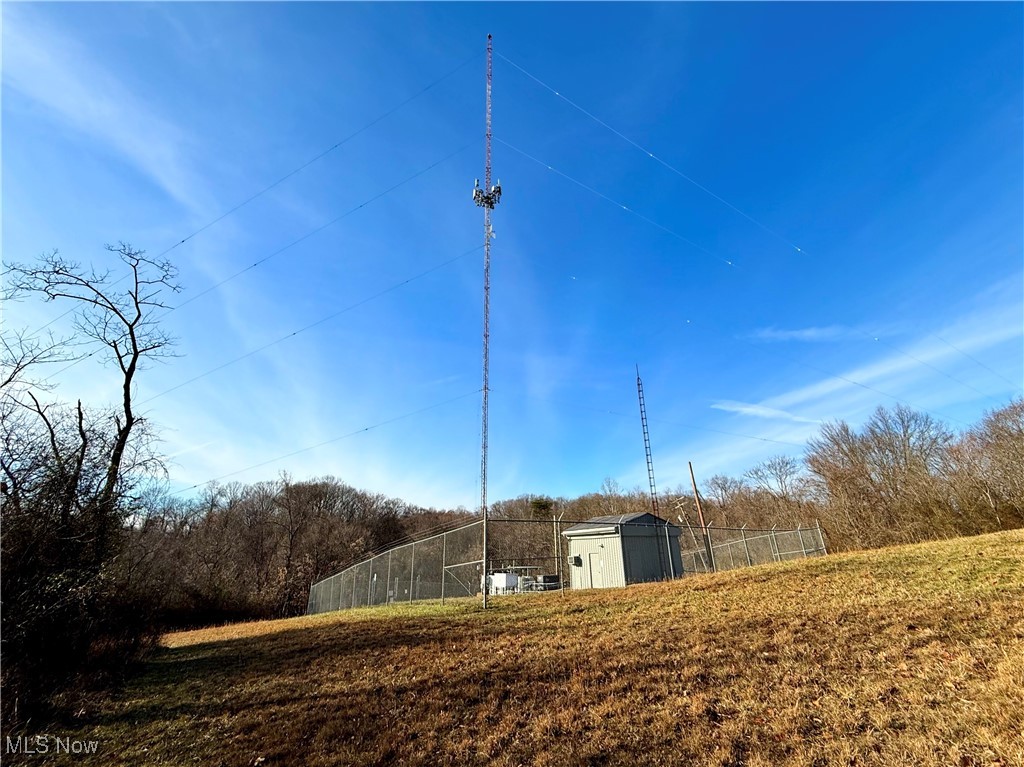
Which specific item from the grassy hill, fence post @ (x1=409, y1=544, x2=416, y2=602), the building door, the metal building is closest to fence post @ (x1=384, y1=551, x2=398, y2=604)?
fence post @ (x1=409, y1=544, x2=416, y2=602)

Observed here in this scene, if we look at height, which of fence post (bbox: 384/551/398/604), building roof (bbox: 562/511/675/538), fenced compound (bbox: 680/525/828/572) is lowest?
fence post (bbox: 384/551/398/604)

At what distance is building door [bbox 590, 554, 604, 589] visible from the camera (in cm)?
2255

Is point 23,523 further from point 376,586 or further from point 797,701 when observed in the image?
point 376,586

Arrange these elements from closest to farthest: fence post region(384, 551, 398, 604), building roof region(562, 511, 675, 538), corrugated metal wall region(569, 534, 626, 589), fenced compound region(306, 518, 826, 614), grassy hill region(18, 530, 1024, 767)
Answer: grassy hill region(18, 530, 1024, 767) → fenced compound region(306, 518, 826, 614) → fence post region(384, 551, 398, 604) → corrugated metal wall region(569, 534, 626, 589) → building roof region(562, 511, 675, 538)

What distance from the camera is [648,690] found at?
536 cm

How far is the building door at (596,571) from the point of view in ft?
74.0

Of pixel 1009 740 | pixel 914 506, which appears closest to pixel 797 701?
pixel 1009 740

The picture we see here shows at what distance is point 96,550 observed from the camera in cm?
740

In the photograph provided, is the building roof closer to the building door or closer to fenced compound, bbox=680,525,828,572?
the building door

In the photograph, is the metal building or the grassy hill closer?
the grassy hill

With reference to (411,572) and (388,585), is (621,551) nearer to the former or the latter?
(411,572)

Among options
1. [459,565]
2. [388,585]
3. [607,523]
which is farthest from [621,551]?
[388,585]

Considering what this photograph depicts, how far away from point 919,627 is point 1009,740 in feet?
12.0

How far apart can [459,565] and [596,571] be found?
9.26 meters
